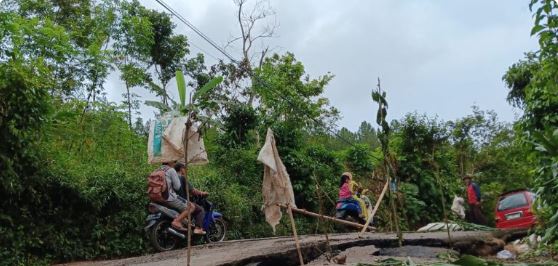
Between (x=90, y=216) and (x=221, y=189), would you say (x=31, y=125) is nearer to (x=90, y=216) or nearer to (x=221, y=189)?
(x=90, y=216)

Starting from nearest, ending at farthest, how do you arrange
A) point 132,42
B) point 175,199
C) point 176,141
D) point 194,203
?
point 176,141 < point 175,199 < point 194,203 < point 132,42

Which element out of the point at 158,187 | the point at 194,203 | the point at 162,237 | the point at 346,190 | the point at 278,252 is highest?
the point at 346,190

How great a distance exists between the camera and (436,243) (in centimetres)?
837

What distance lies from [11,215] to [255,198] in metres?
6.31

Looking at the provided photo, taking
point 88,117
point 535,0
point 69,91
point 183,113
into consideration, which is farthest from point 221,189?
point 535,0

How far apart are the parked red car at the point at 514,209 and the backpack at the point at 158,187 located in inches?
332

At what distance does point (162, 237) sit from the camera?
955cm

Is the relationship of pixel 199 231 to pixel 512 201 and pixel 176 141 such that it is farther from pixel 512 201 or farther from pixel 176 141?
pixel 512 201

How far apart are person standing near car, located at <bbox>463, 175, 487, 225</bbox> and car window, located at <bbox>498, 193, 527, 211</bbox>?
0.57 metres

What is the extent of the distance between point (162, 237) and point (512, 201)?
29.3 ft

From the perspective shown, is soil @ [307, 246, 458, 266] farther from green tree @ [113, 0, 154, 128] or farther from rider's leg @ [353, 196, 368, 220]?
green tree @ [113, 0, 154, 128]

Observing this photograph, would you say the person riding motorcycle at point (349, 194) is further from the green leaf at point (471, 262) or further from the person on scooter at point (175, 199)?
the green leaf at point (471, 262)

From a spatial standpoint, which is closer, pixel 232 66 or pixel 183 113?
pixel 183 113

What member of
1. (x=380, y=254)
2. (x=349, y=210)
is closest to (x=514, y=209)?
(x=349, y=210)
